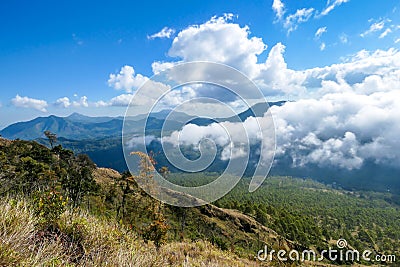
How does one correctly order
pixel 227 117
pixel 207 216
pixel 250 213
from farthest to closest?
pixel 250 213 < pixel 207 216 < pixel 227 117

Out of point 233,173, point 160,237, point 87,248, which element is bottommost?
point 160,237

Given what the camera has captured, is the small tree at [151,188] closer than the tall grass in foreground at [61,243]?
No

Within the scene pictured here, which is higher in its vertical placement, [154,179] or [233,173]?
[233,173]

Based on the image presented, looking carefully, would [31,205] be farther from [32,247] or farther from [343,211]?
[343,211]

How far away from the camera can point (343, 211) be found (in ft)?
525

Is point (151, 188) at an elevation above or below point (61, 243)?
below

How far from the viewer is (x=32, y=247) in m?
3.76

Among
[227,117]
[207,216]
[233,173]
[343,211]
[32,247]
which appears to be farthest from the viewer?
[343,211]

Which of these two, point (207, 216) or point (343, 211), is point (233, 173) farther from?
point (343, 211)

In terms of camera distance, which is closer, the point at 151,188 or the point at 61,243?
the point at 61,243

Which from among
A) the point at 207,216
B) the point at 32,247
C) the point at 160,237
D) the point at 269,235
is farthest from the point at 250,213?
the point at 32,247

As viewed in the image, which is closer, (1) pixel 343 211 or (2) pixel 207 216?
(2) pixel 207 216

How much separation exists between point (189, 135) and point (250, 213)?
8365 centimetres

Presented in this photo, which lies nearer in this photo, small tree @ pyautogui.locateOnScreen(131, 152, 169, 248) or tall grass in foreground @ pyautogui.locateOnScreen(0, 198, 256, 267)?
tall grass in foreground @ pyautogui.locateOnScreen(0, 198, 256, 267)
